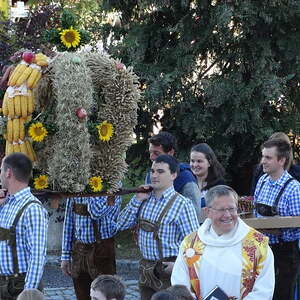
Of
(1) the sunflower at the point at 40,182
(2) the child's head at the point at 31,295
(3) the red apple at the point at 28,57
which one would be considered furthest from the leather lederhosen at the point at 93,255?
(2) the child's head at the point at 31,295

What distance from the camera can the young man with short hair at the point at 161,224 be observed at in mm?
5559

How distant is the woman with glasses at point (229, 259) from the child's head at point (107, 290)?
488 millimetres

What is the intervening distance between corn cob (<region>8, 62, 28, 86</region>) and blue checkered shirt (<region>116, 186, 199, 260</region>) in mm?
A: 1407

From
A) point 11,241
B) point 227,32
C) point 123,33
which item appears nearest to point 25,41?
point 123,33

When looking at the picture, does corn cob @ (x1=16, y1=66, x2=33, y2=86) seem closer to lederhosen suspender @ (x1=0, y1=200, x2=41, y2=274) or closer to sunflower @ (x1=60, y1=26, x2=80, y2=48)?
sunflower @ (x1=60, y1=26, x2=80, y2=48)

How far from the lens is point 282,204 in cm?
649

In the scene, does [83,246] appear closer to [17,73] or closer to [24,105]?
[24,105]

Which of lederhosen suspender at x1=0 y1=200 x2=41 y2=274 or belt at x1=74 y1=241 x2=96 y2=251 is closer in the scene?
→ lederhosen suspender at x1=0 y1=200 x2=41 y2=274

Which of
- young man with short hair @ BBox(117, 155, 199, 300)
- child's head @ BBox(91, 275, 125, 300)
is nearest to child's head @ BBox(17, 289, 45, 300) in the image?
child's head @ BBox(91, 275, 125, 300)

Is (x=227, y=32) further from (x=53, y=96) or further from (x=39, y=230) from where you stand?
(x=39, y=230)

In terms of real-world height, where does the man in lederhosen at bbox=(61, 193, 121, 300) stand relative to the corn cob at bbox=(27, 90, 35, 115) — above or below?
below

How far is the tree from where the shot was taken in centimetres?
1000

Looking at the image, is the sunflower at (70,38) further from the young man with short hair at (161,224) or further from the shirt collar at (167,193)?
the shirt collar at (167,193)

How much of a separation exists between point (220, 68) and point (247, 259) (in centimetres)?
654
